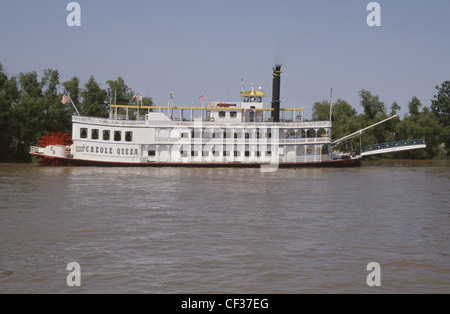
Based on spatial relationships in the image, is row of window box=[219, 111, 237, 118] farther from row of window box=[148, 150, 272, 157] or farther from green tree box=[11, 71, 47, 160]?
green tree box=[11, 71, 47, 160]

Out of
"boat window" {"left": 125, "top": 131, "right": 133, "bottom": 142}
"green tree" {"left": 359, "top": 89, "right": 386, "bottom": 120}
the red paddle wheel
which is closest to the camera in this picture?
the red paddle wheel

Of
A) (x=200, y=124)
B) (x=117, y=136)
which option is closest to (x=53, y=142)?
(x=117, y=136)

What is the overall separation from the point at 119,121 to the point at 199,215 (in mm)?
31480

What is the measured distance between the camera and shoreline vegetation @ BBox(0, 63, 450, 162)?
58.9 metres

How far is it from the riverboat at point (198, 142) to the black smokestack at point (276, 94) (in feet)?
4.73

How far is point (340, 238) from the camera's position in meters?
17.1

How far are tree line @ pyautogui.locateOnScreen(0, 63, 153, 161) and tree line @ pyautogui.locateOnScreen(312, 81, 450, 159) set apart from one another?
116ft

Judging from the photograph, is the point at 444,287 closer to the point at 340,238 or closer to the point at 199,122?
the point at 340,238

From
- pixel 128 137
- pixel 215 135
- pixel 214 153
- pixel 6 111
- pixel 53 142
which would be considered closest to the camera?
pixel 53 142

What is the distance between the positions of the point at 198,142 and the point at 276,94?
11.3 meters

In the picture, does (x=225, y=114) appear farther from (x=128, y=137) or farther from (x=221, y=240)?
(x=221, y=240)

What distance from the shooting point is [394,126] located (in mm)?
78062

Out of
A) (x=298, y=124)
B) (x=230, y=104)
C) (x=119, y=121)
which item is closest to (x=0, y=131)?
(x=119, y=121)

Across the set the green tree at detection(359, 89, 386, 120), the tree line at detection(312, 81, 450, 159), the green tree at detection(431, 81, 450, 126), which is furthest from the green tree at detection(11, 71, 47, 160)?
the green tree at detection(431, 81, 450, 126)
